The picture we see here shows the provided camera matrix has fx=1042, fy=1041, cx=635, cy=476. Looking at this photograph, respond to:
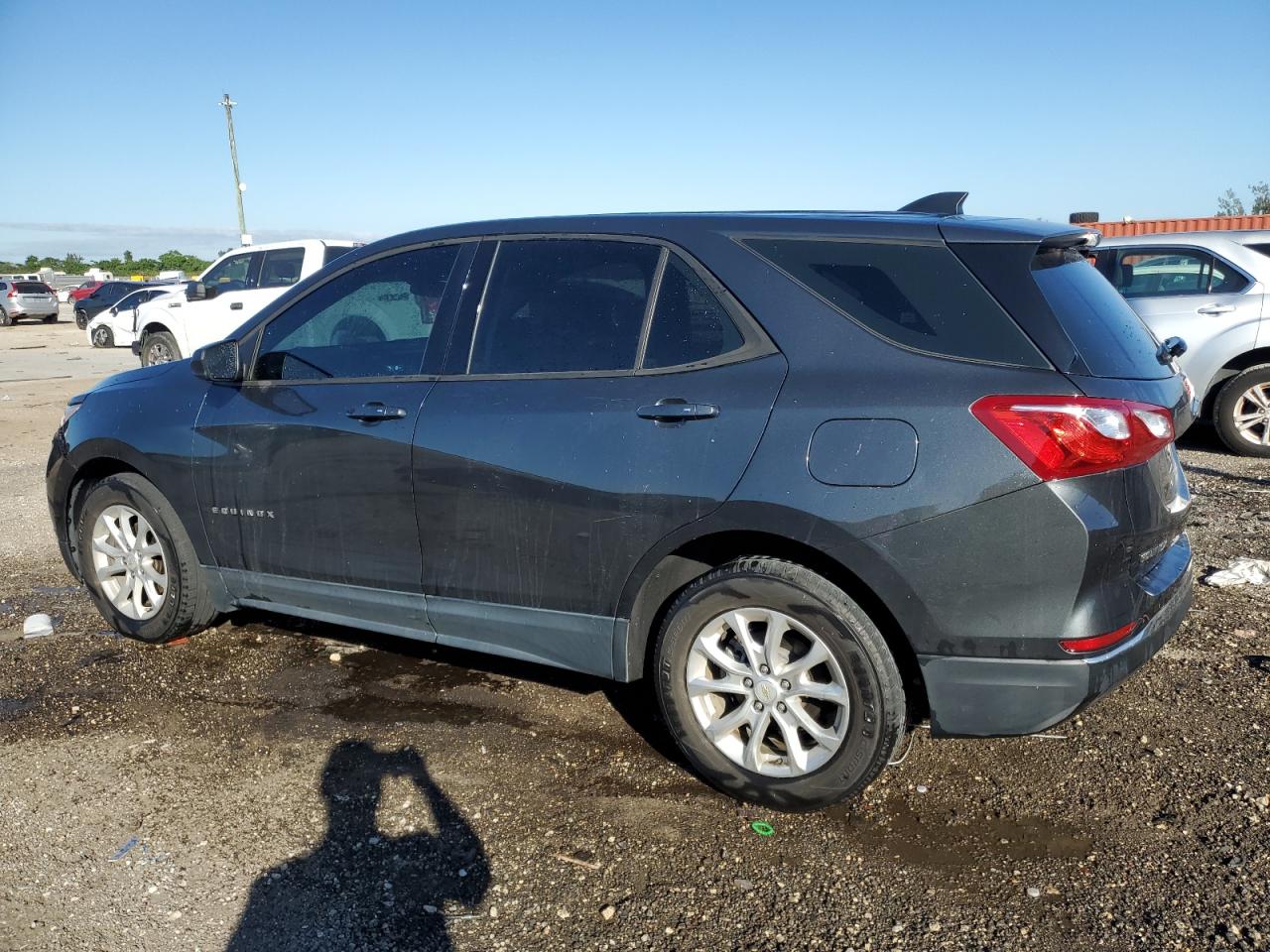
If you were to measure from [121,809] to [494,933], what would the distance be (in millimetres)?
1423

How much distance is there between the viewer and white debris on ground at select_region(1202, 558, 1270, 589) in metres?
5.25

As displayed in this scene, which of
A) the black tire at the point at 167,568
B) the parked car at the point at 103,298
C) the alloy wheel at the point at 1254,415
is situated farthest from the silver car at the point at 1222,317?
the parked car at the point at 103,298

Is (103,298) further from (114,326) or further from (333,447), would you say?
(333,447)

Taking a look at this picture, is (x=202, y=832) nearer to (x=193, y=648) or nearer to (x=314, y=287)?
(x=193, y=648)

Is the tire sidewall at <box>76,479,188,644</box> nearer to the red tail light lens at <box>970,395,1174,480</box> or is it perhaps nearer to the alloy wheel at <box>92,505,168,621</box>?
the alloy wheel at <box>92,505,168,621</box>

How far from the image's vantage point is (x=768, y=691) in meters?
3.16

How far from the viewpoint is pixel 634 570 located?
10.8ft

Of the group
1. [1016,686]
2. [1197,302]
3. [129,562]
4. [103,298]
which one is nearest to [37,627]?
[129,562]

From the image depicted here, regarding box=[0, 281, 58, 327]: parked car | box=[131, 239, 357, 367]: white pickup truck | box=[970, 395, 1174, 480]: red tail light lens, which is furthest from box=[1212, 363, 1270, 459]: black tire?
box=[0, 281, 58, 327]: parked car

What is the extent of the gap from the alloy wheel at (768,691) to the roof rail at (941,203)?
155 centimetres

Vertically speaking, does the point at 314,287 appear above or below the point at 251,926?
above

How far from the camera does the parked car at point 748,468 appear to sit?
2.81 m

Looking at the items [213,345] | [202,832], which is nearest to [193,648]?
[213,345]

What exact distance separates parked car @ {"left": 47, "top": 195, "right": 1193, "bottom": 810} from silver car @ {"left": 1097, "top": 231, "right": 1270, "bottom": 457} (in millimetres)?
5823
